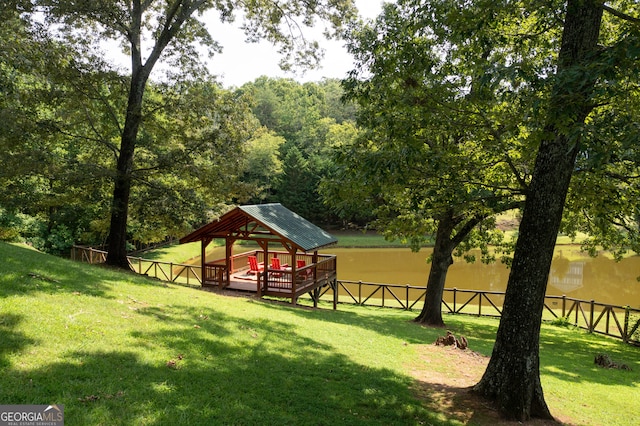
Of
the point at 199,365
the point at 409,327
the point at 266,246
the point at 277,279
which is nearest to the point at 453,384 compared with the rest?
the point at 199,365

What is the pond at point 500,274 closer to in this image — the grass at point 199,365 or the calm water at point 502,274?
the calm water at point 502,274

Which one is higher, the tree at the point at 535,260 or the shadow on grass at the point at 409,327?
the tree at the point at 535,260

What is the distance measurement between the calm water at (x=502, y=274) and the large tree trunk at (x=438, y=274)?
10.5 m

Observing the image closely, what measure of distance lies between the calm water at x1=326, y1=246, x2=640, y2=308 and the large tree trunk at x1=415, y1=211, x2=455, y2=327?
413 inches

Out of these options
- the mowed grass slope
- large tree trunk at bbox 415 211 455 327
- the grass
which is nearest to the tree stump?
the grass

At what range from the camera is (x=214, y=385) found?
5.07 metres

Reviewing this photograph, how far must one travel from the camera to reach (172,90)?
1465 cm

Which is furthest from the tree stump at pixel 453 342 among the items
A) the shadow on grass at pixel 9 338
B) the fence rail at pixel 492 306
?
the shadow on grass at pixel 9 338

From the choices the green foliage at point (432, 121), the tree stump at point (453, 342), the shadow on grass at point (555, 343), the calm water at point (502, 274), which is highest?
the green foliage at point (432, 121)

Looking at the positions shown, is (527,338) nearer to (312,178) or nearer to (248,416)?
(248,416)

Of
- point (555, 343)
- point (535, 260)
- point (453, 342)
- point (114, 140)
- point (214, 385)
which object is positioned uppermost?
point (114, 140)

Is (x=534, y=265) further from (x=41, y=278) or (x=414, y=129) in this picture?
(x=41, y=278)

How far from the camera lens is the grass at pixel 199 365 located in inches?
170

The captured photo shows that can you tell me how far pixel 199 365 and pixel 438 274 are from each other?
10545 millimetres
